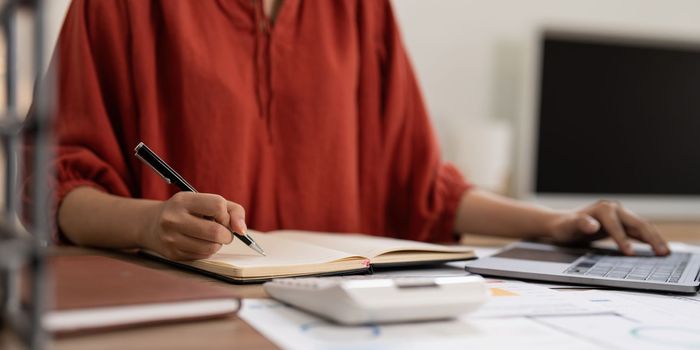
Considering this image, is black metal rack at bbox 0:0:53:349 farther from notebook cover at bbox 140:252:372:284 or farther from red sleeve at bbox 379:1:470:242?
red sleeve at bbox 379:1:470:242

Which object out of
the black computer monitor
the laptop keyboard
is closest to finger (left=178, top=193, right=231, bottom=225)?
the laptop keyboard

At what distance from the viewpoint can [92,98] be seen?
100 cm

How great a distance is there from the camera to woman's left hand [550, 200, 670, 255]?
1006mm

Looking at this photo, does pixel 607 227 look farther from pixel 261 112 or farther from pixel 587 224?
pixel 261 112

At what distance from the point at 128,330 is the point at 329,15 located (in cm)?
87

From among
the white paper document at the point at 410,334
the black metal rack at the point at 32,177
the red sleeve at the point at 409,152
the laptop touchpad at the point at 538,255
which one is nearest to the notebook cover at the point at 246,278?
the white paper document at the point at 410,334

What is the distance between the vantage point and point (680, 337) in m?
0.54

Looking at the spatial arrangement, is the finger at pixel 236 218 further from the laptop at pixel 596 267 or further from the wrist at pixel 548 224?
the wrist at pixel 548 224

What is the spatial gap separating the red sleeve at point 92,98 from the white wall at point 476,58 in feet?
5.62

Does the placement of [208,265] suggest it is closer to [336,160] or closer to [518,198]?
[336,160]

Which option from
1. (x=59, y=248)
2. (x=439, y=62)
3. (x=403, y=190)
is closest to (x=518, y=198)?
(x=439, y=62)

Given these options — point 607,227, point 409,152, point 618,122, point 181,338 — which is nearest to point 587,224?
point 607,227

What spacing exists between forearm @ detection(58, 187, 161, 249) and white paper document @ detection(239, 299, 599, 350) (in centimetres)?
30

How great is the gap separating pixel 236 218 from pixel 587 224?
0.55 meters
